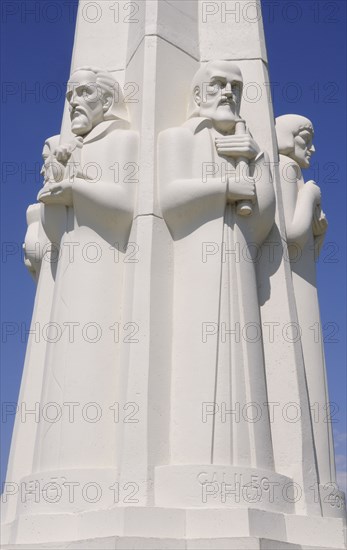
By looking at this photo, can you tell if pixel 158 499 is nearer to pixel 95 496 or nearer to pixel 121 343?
pixel 95 496

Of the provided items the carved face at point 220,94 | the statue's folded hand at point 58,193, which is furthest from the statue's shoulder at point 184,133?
the statue's folded hand at point 58,193

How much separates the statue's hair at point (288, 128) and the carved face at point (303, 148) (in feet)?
0.14

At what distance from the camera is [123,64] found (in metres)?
9.74

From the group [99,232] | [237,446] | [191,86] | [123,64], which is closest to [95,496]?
[237,446]

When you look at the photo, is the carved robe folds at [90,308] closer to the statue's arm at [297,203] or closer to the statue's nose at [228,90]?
the statue's nose at [228,90]

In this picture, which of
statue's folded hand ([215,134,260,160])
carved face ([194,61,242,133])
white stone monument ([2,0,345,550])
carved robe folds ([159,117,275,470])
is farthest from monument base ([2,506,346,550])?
carved face ([194,61,242,133])

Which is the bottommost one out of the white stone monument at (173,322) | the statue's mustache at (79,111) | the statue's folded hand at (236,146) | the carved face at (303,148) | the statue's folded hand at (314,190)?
the white stone monument at (173,322)

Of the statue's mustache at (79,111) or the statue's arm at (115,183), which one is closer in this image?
the statue's arm at (115,183)

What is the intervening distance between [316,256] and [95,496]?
4152 mm

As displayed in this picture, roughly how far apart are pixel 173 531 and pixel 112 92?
16.5 feet

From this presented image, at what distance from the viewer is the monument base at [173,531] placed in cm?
648

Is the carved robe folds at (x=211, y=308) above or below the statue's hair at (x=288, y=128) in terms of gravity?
below

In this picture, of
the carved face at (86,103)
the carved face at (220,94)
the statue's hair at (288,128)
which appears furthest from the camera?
the statue's hair at (288,128)

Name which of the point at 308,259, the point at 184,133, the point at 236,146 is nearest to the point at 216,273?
the point at 236,146
